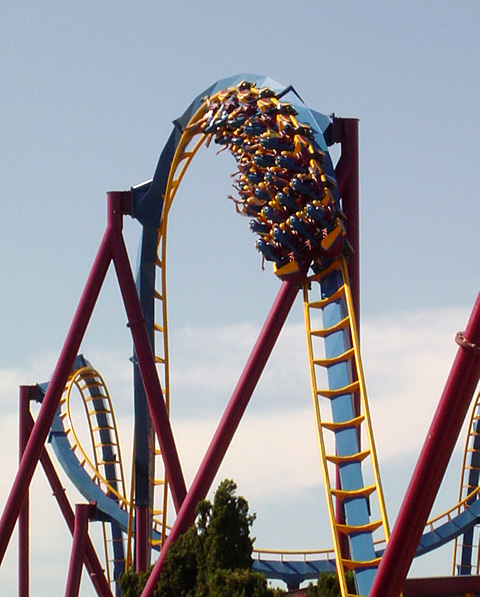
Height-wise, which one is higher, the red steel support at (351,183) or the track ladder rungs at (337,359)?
the red steel support at (351,183)

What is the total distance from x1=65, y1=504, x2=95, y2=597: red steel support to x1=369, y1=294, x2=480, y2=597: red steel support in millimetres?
9945

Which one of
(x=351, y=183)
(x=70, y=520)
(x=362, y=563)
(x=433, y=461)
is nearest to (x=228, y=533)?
(x=362, y=563)

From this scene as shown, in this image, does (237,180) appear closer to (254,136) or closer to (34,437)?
(254,136)

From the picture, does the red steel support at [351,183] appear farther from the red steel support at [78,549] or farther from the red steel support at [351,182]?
the red steel support at [78,549]

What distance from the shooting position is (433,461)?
1435 centimetres

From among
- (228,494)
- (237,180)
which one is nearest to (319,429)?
(228,494)

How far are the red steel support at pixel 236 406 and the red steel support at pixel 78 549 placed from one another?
389 cm

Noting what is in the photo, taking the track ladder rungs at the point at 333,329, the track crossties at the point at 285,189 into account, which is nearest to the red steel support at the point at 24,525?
the track crossties at the point at 285,189

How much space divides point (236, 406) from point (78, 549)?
5.02m

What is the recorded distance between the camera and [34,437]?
2278 centimetres

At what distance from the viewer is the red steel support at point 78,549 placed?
24.3 m

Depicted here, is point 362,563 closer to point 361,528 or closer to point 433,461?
point 361,528

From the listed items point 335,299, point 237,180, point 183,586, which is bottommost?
point 183,586

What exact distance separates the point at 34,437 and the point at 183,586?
4326 millimetres
